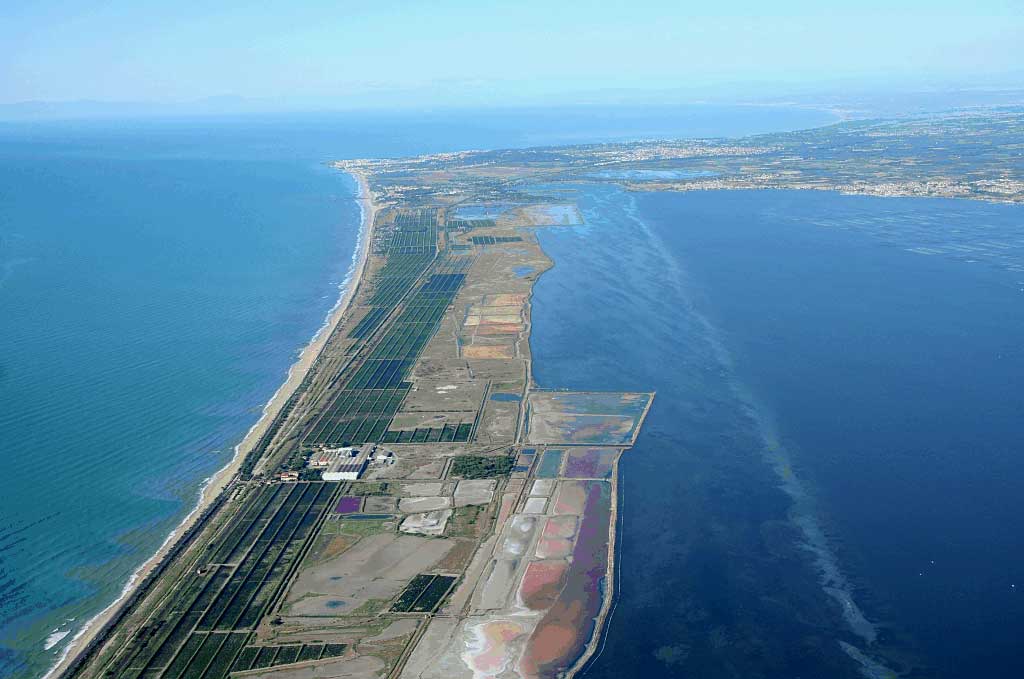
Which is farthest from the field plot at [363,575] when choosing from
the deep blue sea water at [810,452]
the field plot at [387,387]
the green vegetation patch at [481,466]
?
the field plot at [387,387]

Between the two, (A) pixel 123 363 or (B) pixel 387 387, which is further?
(A) pixel 123 363

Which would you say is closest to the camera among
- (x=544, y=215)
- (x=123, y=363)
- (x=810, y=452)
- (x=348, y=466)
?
(x=348, y=466)

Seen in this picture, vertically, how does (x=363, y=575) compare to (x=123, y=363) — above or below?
below

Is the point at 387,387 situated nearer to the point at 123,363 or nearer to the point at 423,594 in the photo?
the point at 123,363

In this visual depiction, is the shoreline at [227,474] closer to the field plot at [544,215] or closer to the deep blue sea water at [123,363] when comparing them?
the deep blue sea water at [123,363]

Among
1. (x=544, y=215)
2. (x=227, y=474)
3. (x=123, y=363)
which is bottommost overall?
Answer: (x=227, y=474)

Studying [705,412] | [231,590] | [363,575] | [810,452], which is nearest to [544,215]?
[705,412]
